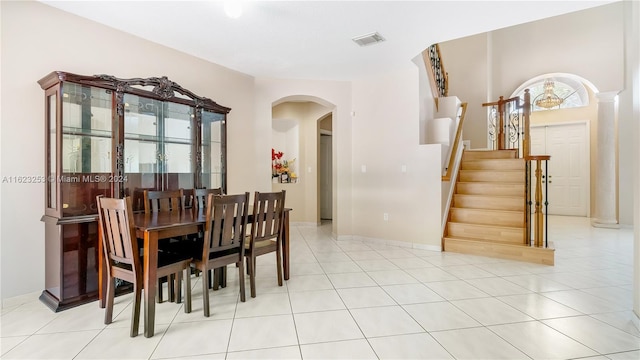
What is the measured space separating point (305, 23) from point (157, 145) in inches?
83.3

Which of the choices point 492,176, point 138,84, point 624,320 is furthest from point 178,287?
point 492,176

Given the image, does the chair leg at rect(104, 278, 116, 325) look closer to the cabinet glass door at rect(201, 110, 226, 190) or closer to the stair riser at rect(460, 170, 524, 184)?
the cabinet glass door at rect(201, 110, 226, 190)

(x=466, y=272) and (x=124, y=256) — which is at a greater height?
(x=124, y=256)

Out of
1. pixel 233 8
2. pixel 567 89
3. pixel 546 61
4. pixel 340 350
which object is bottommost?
pixel 340 350

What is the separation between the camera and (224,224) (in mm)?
2504

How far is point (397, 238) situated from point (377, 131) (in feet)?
5.87

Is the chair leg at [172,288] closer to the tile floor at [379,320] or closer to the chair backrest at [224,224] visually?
the tile floor at [379,320]

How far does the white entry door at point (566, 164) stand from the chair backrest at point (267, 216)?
7.82 meters

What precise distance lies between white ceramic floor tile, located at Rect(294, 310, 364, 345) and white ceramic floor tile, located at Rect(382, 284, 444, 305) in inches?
23.5

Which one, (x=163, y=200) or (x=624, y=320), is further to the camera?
(x=163, y=200)

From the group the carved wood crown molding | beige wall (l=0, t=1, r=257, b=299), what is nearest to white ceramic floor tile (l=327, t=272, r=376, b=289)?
the carved wood crown molding

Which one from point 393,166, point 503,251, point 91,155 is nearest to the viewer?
point 91,155

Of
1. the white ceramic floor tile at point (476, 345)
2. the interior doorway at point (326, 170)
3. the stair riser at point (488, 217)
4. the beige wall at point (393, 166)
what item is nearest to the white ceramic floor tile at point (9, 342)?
the white ceramic floor tile at point (476, 345)

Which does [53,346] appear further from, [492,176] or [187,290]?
[492,176]
